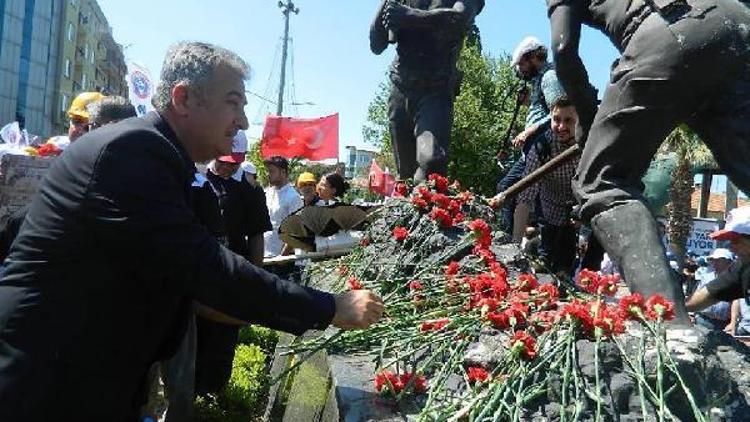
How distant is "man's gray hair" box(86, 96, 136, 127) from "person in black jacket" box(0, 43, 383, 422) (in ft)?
8.08

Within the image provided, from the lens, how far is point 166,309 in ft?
6.89

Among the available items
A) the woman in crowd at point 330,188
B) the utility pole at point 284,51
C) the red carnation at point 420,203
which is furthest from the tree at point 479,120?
the red carnation at point 420,203

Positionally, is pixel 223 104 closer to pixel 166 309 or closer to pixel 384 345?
pixel 166 309

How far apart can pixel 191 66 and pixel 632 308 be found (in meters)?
1.56

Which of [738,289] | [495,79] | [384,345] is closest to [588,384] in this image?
[384,345]

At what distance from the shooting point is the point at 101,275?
195 centimetres

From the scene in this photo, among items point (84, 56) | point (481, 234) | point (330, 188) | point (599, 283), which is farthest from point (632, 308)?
point (84, 56)

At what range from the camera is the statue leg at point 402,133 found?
604 cm

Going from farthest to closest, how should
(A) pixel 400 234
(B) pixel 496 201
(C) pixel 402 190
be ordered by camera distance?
(C) pixel 402 190 → (B) pixel 496 201 → (A) pixel 400 234

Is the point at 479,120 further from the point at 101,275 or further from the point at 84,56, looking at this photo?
the point at 84,56

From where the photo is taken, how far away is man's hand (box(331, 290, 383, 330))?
7.19ft

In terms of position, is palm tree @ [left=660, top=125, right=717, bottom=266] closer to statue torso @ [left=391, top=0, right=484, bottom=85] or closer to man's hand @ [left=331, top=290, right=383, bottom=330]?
statue torso @ [left=391, top=0, right=484, bottom=85]

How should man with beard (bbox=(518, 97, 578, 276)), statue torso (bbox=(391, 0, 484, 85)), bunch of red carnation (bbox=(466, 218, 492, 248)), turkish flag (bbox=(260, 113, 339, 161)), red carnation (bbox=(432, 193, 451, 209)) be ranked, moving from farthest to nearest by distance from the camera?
turkish flag (bbox=(260, 113, 339, 161))
statue torso (bbox=(391, 0, 484, 85))
man with beard (bbox=(518, 97, 578, 276))
red carnation (bbox=(432, 193, 451, 209))
bunch of red carnation (bbox=(466, 218, 492, 248))

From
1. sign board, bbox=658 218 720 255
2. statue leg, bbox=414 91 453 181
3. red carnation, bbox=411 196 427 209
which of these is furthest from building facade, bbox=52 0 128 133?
red carnation, bbox=411 196 427 209
